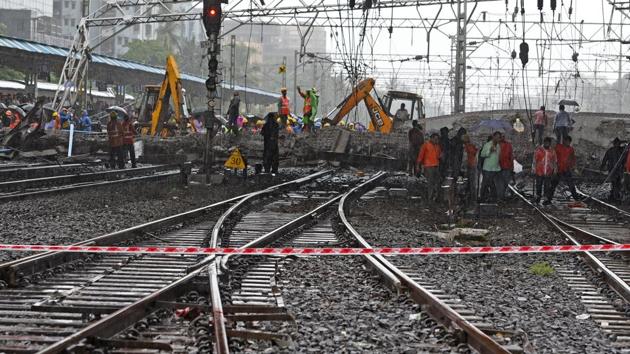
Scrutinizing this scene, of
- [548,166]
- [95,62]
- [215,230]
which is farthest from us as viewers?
[95,62]

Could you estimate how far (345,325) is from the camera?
6.88 m

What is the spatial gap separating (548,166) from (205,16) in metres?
8.37

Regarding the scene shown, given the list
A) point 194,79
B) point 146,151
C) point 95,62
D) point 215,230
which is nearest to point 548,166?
point 215,230

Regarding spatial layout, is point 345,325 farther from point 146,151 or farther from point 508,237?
point 146,151

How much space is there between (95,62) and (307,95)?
17205 millimetres

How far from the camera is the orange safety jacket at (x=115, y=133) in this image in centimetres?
2623

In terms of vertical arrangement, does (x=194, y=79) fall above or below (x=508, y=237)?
above

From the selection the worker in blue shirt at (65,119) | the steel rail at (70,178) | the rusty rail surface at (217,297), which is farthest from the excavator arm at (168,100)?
the rusty rail surface at (217,297)

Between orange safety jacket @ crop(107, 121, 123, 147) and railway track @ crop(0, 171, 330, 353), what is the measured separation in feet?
48.9

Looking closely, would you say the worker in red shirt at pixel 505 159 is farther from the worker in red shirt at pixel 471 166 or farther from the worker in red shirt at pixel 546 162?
the worker in red shirt at pixel 546 162

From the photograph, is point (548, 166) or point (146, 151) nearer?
point (548, 166)

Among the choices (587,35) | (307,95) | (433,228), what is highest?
(587,35)

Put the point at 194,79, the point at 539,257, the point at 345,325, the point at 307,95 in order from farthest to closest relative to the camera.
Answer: the point at 194,79 → the point at 307,95 → the point at 539,257 → the point at 345,325

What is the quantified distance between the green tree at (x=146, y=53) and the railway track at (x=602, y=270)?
74198 millimetres
